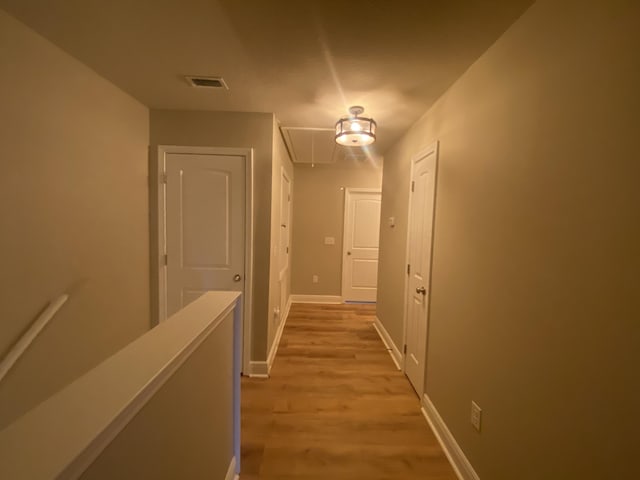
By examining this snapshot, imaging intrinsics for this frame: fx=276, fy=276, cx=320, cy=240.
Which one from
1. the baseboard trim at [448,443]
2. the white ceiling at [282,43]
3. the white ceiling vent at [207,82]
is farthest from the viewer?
the white ceiling vent at [207,82]

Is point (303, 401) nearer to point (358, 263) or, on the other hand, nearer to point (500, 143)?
point (500, 143)

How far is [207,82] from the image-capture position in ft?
6.42

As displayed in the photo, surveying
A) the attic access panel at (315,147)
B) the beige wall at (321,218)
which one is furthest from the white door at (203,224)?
the beige wall at (321,218)

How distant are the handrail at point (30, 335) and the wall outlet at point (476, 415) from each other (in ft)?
7.94

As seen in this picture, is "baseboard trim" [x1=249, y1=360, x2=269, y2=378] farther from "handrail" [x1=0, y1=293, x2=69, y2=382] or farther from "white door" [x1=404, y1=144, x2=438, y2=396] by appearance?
"handrail" [x1=0, y1=293, x2=69, y2=382]

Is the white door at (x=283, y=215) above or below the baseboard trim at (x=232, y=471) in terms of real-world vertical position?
above

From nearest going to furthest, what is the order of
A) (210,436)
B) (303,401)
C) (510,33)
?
(210,436) < (510,33) < (303,401)

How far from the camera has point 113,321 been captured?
2102mm

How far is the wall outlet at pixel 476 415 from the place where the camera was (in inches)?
59.0

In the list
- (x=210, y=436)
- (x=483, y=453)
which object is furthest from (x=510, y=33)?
(x=210, y=436)

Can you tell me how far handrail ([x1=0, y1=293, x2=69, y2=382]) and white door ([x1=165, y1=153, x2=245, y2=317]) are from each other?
0.92 meters

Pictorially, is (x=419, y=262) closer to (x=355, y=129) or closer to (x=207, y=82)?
(x=355, y=129)

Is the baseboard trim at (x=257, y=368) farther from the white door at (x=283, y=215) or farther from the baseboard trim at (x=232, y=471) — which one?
the white door at (x=283, y=215)

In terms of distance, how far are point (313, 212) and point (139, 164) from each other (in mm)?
2877
